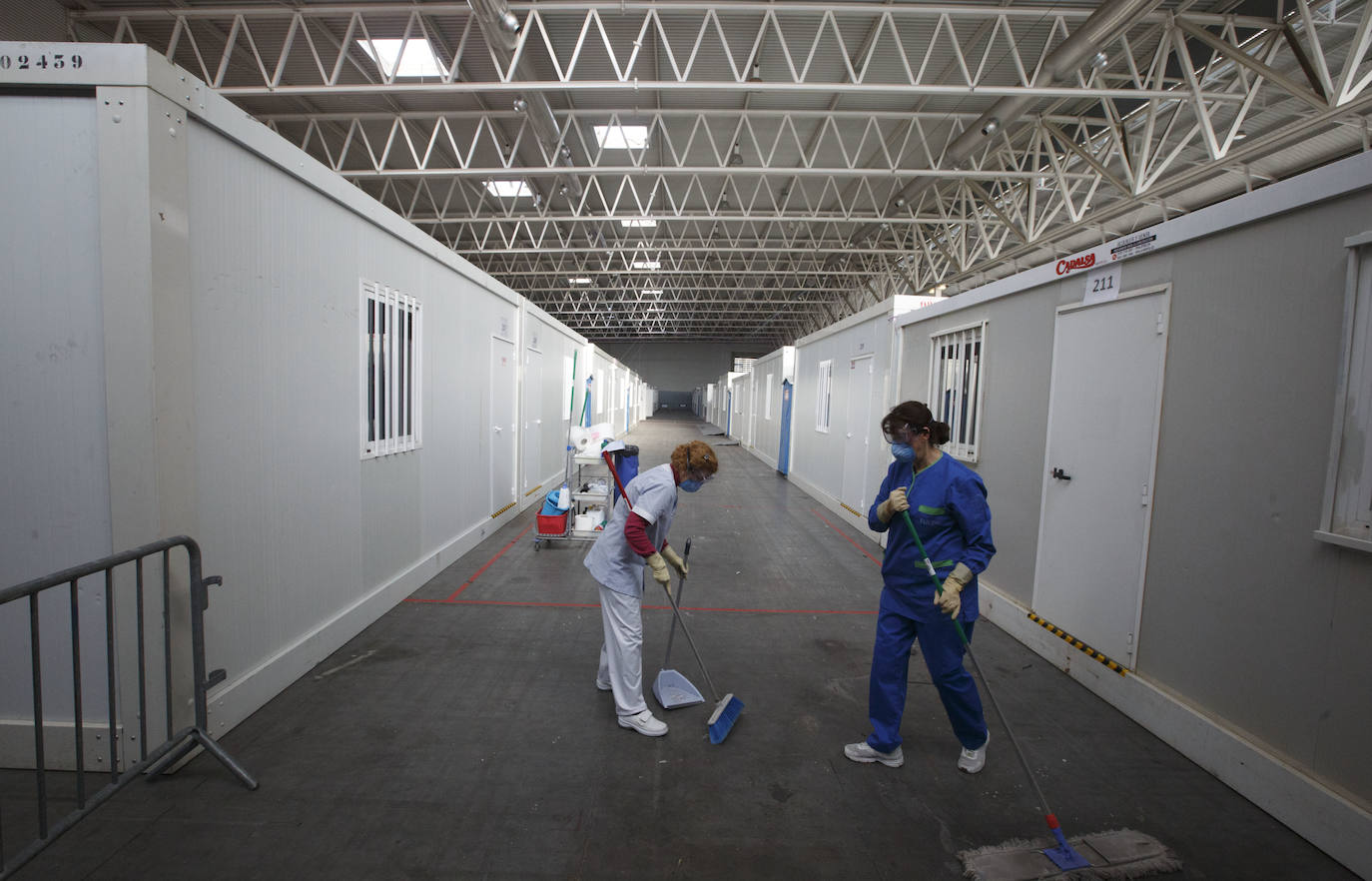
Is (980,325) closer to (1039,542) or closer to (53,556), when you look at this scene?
(1039,542)

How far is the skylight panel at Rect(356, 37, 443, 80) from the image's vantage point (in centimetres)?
850

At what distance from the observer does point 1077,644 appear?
4.02 m

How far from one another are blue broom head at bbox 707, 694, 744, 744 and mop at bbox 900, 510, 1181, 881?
1225mm

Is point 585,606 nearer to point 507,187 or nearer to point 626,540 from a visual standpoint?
point 626,540

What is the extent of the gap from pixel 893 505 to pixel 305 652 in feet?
12.3

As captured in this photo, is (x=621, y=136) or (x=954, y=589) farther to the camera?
(x=621, y=136)

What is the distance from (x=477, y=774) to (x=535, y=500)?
7.36m

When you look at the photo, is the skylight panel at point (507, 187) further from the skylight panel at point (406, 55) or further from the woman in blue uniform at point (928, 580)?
the woman in blue uniform at point (928, 580)

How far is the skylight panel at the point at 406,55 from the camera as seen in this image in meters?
8.50

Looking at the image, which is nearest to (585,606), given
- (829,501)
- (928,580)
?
(928,580)

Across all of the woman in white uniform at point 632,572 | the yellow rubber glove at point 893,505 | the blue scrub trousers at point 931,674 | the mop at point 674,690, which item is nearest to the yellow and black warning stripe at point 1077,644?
the blue scrub trousers at point 931,674

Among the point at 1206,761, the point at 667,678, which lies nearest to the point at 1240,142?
the point at 1206,761

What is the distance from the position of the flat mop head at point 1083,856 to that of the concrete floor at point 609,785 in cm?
9

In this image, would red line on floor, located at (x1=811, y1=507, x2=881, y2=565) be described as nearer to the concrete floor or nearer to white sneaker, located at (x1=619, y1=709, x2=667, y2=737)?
the concrete floor
